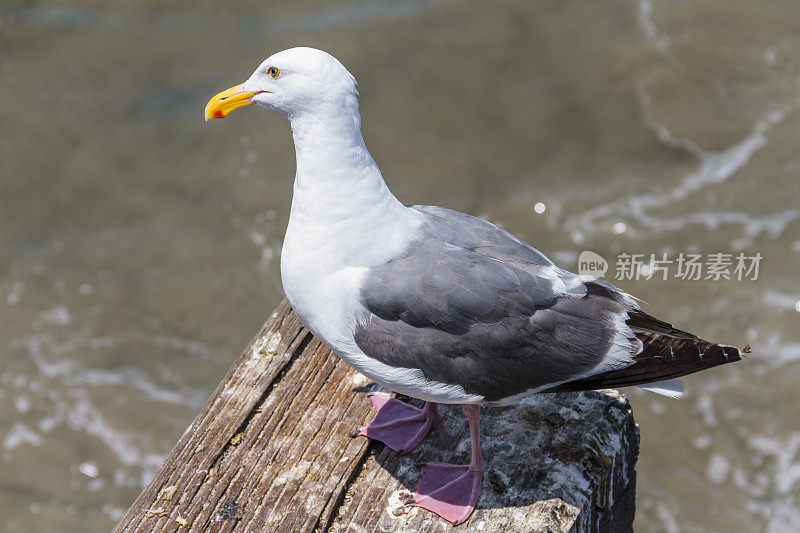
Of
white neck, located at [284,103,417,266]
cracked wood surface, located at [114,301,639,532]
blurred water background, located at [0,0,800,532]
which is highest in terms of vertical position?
white neck, located at [284,103,417,266]

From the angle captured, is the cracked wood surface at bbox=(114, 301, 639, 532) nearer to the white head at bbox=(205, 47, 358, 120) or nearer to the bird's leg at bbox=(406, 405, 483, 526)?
the bird's leg at bbox=(406, 405, 483, 526)

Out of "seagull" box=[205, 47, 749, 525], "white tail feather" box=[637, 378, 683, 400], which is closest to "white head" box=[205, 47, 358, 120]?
"seagull" box=[205, 47, 749, 525]

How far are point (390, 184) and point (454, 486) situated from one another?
4621 millimetres

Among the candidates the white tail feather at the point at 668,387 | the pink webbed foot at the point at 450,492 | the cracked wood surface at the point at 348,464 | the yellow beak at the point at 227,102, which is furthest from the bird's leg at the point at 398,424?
A: the yellow beak at the point at 227,102

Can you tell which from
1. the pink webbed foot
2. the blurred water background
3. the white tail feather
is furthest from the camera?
the blurred water background

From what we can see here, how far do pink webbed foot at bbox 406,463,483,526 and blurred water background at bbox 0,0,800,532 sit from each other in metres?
2.66

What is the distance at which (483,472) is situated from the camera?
2949 millimetres

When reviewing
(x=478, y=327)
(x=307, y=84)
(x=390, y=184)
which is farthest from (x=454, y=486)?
(x=390, y=184)

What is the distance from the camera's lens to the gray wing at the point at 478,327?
2.85m

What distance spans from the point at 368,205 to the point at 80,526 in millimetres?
3416

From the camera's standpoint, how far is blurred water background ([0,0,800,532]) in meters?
5.43

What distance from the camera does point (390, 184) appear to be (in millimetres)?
7148

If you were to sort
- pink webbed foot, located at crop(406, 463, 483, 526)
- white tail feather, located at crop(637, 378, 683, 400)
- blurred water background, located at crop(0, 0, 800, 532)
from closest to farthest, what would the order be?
pink webbed foot, located at crop(406, 463, 483, 526)
white tail feather, located at crop(637, 378, 683, 400)
blurred water background, located at crop(0, 0, 800, 532)

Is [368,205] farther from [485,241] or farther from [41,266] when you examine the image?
[41,266]
